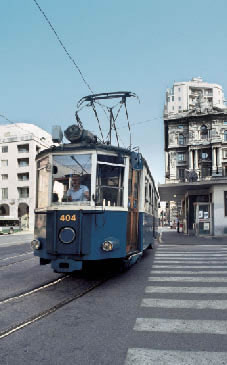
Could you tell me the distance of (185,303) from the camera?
552 cm

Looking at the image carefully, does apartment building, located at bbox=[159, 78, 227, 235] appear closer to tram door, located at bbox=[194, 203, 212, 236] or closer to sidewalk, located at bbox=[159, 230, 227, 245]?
tram door, located at bbox=[194, 203, 212, 236]

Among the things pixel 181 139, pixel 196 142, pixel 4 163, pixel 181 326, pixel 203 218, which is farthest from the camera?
pixel 181 139

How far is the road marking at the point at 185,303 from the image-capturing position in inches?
209

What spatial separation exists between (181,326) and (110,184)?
3.31 meters

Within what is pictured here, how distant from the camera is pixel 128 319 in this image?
464 cm

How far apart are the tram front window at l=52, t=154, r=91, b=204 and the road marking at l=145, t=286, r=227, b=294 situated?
86.0 inches

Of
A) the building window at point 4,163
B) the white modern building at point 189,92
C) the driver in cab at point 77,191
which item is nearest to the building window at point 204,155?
the building window at point 4,163

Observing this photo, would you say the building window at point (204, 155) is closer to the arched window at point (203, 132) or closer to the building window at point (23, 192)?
the arched window at point (203, 132)

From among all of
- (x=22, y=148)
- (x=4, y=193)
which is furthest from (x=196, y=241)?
(x=4, y=193)

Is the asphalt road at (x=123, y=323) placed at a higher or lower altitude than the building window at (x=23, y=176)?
lower

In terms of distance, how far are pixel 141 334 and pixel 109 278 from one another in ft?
12.6

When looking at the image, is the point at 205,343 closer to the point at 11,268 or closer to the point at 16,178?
the point at 11,268

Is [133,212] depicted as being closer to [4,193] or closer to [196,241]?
[196,241]

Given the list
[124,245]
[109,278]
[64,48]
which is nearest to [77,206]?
[124,245]
